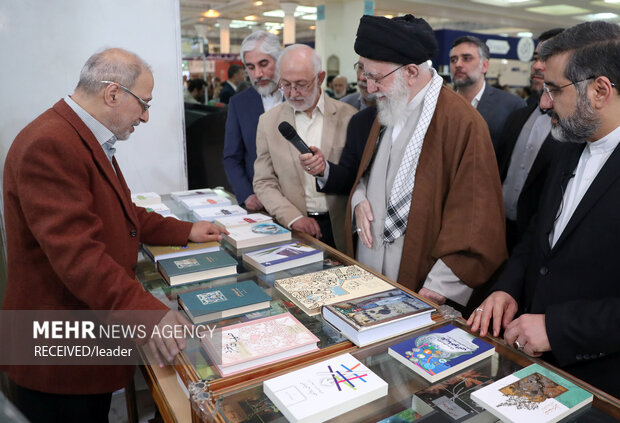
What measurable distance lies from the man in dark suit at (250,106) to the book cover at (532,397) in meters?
2.18

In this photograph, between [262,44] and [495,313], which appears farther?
[262,44]

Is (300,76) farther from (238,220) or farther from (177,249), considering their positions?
(177,249)

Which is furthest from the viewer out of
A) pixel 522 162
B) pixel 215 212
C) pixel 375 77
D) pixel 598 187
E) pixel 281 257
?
pixel 522 162

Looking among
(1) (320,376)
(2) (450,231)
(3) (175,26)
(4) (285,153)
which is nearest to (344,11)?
(3) (175,26)

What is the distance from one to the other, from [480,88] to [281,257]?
2.77 metres

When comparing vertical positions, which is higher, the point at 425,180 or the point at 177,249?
the point at 425,180

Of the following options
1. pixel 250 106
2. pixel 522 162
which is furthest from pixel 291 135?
pixel 522 162

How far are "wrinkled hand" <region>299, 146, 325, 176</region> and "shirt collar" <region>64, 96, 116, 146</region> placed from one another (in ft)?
2.83

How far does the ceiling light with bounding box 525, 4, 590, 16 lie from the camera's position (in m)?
13.1

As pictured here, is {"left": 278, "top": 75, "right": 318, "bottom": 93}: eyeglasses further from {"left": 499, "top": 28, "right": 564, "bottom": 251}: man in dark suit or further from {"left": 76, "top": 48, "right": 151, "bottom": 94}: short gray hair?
{"left": 499, "top": 28, "right": 564, "bottom": 251}: man in dark suit

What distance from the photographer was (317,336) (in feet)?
4.06

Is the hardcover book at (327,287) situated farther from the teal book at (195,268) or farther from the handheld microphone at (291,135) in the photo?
the handheld microphone at (291,135)

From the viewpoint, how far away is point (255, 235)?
1.95 meters

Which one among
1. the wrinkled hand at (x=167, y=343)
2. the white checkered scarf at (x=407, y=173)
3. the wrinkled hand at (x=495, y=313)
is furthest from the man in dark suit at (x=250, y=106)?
the wrinkled hand at (x=495, y=313)
